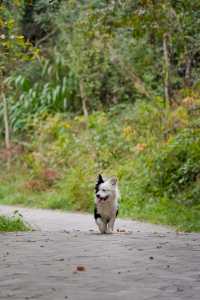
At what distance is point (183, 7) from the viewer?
54.4 feet

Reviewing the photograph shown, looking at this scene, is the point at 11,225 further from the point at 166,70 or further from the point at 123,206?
the point at 166,70

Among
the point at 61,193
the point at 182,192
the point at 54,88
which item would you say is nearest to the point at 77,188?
the point at 61,193

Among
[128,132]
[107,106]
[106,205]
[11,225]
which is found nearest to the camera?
[106,205]

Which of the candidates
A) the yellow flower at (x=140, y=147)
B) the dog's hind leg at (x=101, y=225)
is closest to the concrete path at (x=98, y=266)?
the dog's hind leg at (x=101, y=225)

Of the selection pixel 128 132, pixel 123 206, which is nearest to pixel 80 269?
pixel 123 206

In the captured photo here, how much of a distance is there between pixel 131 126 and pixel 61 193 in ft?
13.1

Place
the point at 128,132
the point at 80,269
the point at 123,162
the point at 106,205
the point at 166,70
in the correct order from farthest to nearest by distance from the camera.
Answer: the point at 128,132
the point at 123,162
the point at 166,70
the point at 106,205
the point at 80,269

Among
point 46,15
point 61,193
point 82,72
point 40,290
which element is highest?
point 46,15

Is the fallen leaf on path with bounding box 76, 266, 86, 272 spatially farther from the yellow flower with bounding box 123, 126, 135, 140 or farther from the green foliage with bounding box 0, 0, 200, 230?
the yellow flower with bounding box 123, 126, 135, 140

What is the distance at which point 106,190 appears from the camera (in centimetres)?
1313

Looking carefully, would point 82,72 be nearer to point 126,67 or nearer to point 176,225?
point 126,67

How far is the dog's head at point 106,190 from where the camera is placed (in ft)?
42.7

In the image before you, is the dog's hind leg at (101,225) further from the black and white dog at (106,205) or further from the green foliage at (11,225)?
the green foliage at (11,225)

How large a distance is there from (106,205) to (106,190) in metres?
0.26
